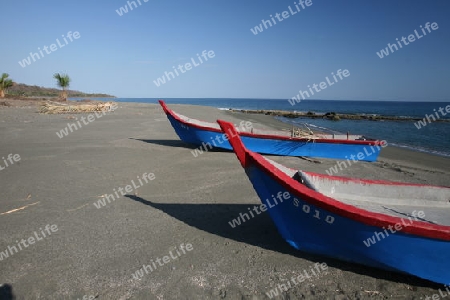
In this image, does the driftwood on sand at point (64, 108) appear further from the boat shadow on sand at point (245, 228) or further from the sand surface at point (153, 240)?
the boat shadow on sand at point (245, 228)

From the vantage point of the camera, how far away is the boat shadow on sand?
137 inches

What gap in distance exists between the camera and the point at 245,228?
467 cm

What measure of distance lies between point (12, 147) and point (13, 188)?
481 cm

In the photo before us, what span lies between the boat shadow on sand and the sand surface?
0.02 meters

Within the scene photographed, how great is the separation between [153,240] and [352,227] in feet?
9.04

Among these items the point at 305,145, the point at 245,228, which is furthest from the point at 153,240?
the point at 305,145

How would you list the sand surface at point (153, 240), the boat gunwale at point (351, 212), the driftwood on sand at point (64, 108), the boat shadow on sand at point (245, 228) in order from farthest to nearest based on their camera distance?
the driftwood on sand at point (64, 108) < the boat shadow on sand at point (245, 228) < the sand surface at point (153, 240) < the boat gunwale at point (351, 212)

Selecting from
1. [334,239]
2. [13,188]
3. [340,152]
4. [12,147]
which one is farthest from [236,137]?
[12,147]

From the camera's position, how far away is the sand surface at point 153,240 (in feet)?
10.5

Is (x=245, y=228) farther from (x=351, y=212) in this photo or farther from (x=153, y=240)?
(x=351, y=212)

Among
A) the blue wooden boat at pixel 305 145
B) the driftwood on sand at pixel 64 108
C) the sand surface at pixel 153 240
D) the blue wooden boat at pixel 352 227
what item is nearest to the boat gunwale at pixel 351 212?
the blue wooden boat at pixel 352 227

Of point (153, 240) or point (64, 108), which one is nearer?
point (153, 240)

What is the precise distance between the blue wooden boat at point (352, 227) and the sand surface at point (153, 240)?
1.25ft

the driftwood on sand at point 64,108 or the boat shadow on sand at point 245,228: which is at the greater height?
the driftwood on sand at point 64,108
